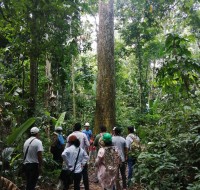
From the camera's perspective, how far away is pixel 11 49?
6.93 m

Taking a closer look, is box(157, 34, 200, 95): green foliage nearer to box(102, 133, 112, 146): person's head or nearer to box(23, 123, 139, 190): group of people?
box(102, 133, 112, 146): person's head

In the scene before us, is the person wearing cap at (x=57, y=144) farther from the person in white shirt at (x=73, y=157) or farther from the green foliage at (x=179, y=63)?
the green foliage at (x=179, y=63)

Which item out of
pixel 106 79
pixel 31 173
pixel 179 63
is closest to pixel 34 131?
pixel 31 173

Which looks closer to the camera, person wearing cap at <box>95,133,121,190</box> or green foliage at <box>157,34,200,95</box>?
green foliage at <box>157,34,200,95</box>

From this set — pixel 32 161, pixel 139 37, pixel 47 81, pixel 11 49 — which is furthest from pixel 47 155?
pixel 139 37

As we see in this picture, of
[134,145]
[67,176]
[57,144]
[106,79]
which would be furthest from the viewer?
[106,79]

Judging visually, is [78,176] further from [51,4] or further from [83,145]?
[51,4]

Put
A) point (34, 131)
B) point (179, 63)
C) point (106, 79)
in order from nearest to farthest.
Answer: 1. point (179, 63)
2. point (34, 131)
3. point (106, 79)

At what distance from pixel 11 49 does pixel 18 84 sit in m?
1.46

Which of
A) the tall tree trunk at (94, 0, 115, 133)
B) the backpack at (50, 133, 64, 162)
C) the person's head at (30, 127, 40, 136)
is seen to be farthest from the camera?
the tall tree trunk at (94, 0, 115, 133)

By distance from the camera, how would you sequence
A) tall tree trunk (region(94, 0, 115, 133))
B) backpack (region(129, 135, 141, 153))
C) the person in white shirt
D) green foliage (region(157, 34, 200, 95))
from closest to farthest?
green foliage (region(157, 34, 200, 95))
the person in white shirt
backpack (region(129, 135, 141, 153))
tall tree trunk (region(94, 0, 115, 133))

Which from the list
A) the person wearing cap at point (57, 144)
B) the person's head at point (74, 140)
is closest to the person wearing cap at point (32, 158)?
the person's head at point (74, 140)

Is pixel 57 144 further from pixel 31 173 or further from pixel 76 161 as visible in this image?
pixel 76 161

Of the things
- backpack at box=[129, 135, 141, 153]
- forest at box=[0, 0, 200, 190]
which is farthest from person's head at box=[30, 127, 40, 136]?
backpack at box=[129, 135, 141, 153]
